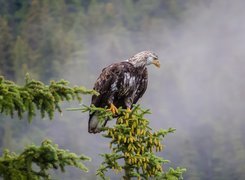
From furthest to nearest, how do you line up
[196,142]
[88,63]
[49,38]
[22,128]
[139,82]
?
1. [49,38]
2. [88,63]
3. [196,142]
4. [22,128]
5. [139,82]

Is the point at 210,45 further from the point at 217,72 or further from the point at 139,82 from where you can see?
the point at 139,82

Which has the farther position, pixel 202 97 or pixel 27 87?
pixel 202 97

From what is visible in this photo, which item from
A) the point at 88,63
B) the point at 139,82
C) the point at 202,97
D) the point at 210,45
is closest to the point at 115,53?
the point at 88,63

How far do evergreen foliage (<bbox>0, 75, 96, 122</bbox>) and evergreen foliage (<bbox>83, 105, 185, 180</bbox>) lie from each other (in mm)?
1733

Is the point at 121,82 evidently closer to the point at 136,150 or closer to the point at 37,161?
the point at 136,150

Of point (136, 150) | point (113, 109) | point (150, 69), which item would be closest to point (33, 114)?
point (136, 150)

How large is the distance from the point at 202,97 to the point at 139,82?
153821 mm

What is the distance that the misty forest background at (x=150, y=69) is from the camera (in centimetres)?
12181

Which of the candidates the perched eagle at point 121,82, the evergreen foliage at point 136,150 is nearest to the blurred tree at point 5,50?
the perched eagle at point 121,82

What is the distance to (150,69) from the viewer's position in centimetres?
14675

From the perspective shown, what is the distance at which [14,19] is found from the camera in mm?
187375

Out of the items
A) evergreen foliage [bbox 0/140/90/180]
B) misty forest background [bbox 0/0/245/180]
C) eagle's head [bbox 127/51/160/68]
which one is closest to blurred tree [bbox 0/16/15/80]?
misty forest background [bbox 0/0/245/180]

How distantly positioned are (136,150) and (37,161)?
84.6 inches

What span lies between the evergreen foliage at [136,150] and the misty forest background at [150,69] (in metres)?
90.7
